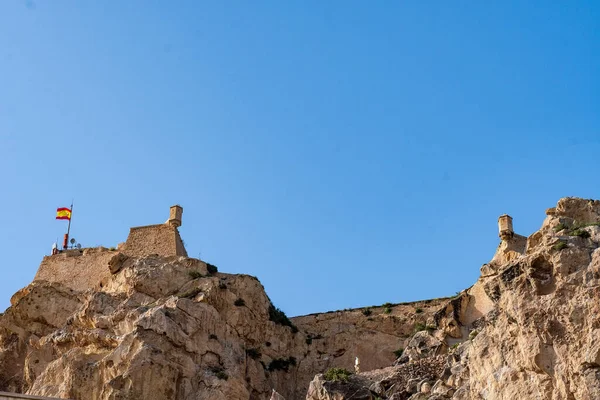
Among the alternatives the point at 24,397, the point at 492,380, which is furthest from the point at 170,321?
the point at 492,380

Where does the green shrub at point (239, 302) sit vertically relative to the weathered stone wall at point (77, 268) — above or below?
below

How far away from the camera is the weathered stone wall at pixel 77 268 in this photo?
161ft

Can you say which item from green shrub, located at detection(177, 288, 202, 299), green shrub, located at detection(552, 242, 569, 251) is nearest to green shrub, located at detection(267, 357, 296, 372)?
green shrub, located at detection(177, 288, 202, 299)

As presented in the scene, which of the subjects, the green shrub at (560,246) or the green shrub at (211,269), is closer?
the green shrub at (560,246)

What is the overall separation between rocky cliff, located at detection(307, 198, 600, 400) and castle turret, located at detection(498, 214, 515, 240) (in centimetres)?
968

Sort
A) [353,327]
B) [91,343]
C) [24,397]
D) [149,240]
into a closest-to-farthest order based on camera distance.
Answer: [24,397], [91,343], [353,327], [149,240]

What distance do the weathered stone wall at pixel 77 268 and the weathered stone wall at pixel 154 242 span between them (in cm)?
113

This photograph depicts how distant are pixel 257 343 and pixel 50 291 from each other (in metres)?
10.1

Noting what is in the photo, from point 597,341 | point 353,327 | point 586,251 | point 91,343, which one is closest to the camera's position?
point 597,341

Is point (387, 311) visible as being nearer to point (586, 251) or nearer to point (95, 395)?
point (95, 395)

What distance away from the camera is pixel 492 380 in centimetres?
2831

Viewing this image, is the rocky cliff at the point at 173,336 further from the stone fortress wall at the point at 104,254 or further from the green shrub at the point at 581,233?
the green shrub at the point at 581,233

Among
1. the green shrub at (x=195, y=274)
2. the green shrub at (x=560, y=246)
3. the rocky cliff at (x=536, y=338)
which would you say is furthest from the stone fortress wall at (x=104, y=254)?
the green shrub at (x=560, y=246)

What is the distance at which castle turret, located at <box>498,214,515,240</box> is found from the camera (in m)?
43.7
